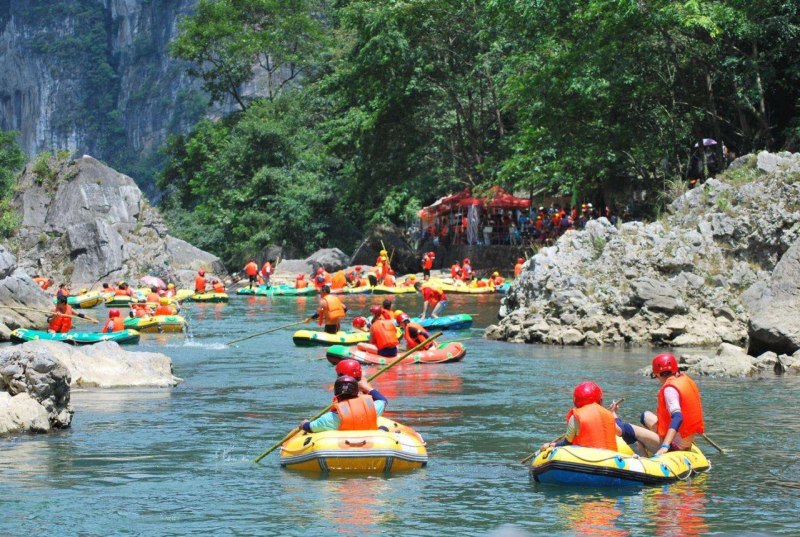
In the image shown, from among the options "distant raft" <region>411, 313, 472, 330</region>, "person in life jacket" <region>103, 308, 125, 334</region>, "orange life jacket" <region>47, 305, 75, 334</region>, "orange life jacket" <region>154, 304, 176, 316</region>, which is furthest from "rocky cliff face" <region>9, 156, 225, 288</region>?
"distant raft" <region>411, 313, 472, 330</region>

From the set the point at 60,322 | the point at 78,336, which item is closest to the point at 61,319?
the point at 60,322

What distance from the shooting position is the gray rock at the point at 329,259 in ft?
165

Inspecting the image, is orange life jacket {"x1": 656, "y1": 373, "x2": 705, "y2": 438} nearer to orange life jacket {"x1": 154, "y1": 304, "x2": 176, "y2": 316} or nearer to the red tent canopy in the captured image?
orange life jacket {"x1": 154, "y1": 304, "x2": 176, "y2": 316}

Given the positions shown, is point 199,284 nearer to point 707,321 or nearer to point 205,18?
point 707,321

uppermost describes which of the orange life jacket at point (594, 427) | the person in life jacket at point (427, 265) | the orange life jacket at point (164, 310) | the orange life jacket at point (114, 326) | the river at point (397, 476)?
the person in life jacket at point (427, 265)

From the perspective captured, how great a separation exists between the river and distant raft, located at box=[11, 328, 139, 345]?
4280mm

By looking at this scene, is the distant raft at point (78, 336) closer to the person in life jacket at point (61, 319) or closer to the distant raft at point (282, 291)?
the person in life jacket at point (61, 319)

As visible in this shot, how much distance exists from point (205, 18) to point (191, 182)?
8638 mm

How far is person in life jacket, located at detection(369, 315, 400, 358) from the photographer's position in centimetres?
2177

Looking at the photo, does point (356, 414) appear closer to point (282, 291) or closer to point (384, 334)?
point (384, 334)

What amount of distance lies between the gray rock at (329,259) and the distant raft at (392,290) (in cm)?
846

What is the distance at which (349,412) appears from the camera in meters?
12.7

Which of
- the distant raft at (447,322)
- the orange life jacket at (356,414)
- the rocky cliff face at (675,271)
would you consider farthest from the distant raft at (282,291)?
the orange life jacket at (356,414)

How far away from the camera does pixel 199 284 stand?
40.7 m
